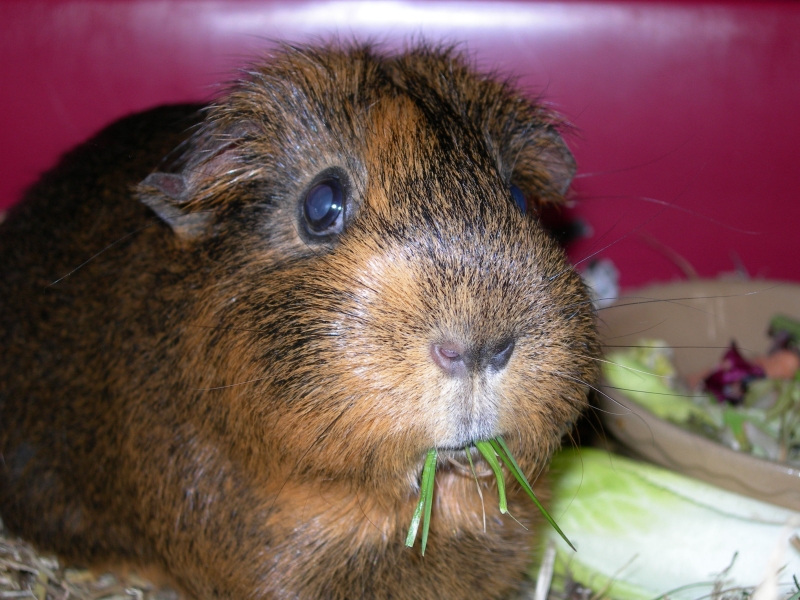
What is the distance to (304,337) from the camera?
1.56 metres

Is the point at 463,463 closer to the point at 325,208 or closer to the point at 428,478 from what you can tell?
the point at 428,478

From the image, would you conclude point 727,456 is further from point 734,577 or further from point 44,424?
point 44,424

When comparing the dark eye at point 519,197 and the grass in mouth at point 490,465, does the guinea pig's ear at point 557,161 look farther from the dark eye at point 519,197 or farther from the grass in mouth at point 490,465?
the grass in mouth at point 490,465

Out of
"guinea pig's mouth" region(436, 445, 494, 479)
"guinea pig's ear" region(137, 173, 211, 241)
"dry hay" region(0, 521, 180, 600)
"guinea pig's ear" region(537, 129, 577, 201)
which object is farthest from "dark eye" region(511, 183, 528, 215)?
"dry hay" region(0, 521, 180, 600)

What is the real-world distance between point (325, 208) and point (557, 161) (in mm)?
767


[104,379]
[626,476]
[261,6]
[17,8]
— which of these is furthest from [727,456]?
[17,8]

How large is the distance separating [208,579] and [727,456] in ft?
5.06

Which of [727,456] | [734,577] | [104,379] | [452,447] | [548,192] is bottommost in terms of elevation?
[734,577]

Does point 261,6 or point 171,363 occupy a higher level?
point 261,6

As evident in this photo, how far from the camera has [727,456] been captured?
244cm

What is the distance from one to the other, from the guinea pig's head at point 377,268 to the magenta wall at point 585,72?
195 centimetres

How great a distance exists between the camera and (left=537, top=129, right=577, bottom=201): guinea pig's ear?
2.09 meters

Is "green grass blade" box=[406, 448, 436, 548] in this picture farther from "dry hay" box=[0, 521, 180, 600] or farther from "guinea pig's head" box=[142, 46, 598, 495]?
"dry hay" box=[0, 521, 180, 600]

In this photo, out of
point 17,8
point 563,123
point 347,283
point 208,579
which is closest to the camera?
point 347,283
